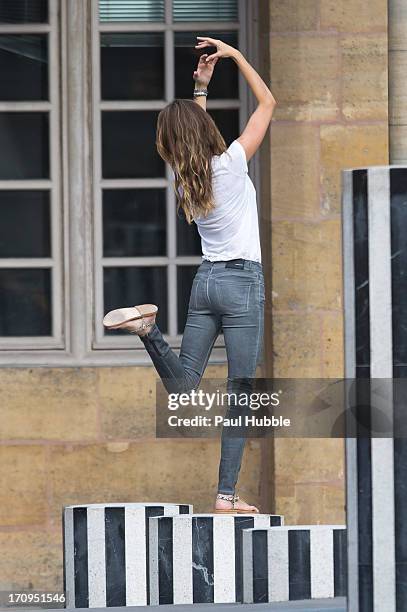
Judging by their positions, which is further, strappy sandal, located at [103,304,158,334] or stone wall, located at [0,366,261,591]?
stone wall, located at [0,366,261,591]

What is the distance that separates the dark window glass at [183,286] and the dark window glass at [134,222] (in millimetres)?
145

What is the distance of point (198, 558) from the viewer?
579 cm

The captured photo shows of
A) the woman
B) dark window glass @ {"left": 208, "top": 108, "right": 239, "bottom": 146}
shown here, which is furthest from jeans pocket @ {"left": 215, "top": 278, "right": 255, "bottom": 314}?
dark window glass @ {"left": 208, "top": 108, "right": 239, "bottom": 146}

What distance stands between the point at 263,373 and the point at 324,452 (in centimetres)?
54

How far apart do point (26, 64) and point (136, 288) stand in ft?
4.35

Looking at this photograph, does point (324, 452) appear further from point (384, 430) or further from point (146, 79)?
point (384, 430)

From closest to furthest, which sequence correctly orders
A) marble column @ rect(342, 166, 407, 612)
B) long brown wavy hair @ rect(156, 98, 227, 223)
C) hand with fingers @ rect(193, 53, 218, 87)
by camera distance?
marble column @ rect(342, 166, 407, 612)
long brown wavy hair @ rect(156, 98, 227, 223)
hand with fingers @ rect(193, 53, 218, 87)

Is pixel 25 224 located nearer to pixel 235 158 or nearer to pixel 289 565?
pixel 235 158

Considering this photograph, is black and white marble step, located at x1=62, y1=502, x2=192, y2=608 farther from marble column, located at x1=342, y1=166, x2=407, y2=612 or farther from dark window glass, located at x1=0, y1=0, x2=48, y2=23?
dark window glass, located at x1=0, y1=0, x2=48, y2=23

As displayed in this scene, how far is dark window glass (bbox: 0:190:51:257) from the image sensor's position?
814cm

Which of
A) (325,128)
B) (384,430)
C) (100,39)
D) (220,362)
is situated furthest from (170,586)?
(100,39)

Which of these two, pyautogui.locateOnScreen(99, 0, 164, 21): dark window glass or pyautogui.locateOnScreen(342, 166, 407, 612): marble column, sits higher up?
pyautogui.locateOnScreen(99, 0, 164, 21): dark window glass

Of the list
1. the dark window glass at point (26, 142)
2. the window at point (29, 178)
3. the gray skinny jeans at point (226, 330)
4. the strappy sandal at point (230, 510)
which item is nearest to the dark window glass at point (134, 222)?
the window at point (29, 178)

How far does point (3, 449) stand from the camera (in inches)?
313
